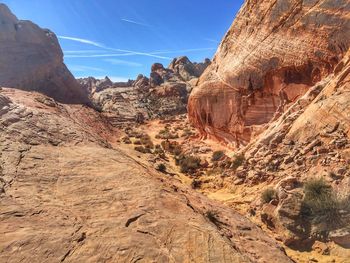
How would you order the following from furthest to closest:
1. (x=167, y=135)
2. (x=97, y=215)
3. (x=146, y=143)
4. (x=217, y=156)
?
(x=167, y=135) < (x=146, y=143) < (x=217, y=156) < (x=97, y=215)

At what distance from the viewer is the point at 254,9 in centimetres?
2181

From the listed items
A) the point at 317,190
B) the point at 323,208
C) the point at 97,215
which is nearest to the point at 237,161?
the point at 317,190

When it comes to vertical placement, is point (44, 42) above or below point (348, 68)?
above

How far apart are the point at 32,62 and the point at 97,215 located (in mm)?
34647

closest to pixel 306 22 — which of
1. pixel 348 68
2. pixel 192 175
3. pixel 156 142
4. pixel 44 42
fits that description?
pixel 348 68

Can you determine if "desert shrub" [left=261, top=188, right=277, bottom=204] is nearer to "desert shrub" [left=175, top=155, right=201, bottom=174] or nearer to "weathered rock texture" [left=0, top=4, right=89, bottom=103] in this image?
"desert shrub" [left=175, top=155, right=201, bottom=174]

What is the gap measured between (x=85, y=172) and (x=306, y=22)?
14.2 m

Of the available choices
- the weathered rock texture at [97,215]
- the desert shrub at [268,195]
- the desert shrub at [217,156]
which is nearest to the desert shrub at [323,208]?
the desert shrub at [268,195]

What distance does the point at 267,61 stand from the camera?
63.3ft

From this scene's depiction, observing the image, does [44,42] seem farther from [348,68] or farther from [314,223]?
[314,223]

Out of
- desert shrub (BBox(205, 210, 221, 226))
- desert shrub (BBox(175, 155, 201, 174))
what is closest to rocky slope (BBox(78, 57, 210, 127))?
desert shrub (BBox(175, 155, 201, 174))

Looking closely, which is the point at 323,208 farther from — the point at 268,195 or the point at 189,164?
the point at 189,164

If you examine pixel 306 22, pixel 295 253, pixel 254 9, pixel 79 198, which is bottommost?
pixel 295 253

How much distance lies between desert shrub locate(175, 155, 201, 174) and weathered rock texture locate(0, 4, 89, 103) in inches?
853
